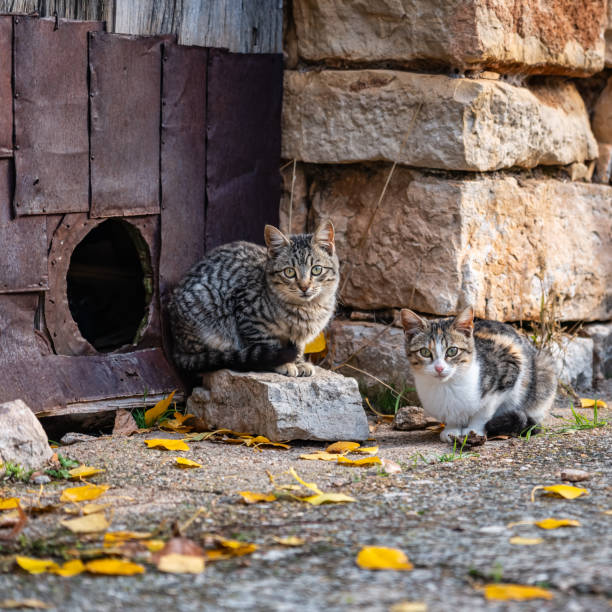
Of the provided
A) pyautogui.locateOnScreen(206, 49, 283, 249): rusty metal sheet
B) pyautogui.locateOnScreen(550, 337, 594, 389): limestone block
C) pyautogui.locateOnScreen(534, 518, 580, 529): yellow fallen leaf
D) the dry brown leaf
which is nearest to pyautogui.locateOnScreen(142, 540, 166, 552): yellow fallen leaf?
pyautogui.locateOnScreen(534, 518, 580, 529): yellow fallen leaf

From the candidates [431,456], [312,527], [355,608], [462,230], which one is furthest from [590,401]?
[355,608]

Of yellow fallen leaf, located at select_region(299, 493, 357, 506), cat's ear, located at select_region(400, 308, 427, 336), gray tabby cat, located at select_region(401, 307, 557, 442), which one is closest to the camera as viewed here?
yellow fallen leaf, located at select_region(299, 493, 357, 506)

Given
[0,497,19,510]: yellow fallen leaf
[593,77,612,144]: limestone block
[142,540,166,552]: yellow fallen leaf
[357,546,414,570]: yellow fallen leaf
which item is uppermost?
[593,77,612,144]: limestone block

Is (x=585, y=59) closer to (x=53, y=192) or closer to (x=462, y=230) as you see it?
(x=462, y=230)

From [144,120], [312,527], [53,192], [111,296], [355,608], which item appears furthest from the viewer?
[111,296]

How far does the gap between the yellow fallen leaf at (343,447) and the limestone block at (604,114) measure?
3054 mm

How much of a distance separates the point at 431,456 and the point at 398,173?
1.86 metres

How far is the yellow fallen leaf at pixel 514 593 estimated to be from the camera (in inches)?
100

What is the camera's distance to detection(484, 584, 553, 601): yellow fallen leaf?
2.54 m

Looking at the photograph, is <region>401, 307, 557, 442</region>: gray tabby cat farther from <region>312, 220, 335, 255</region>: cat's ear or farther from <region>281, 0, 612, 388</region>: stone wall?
<region>312, 220, 335, 255</region>: cat's ear

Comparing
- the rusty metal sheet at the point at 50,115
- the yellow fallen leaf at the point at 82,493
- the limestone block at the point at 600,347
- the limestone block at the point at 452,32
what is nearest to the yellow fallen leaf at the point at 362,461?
the yellow fallen leaf at the point at 82,493

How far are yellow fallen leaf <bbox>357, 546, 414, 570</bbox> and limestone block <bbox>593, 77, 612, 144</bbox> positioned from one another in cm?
440

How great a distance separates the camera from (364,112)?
5.51m

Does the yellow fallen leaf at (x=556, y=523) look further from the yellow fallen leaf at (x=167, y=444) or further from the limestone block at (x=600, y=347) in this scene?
the limestone block at (x=600, y=347)
